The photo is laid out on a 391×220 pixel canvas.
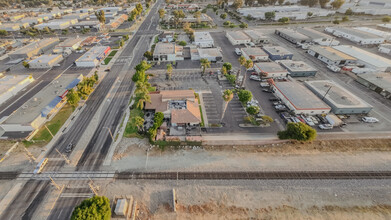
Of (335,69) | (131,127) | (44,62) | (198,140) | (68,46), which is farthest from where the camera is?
(68,46)

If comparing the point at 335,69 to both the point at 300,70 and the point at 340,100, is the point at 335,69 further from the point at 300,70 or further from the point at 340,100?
the point at 340,100

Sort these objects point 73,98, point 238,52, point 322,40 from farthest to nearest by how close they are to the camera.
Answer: point 322,40 < point 238,52 < point 73,98

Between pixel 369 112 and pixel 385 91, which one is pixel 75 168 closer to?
pixel 369 112

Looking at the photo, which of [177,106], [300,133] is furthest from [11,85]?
[300,133]

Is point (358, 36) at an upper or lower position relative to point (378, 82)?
upper

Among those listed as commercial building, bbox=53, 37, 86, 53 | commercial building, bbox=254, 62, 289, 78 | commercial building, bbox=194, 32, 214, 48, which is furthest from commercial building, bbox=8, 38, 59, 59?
commercial building, bbox=254, 62, 289, 78
